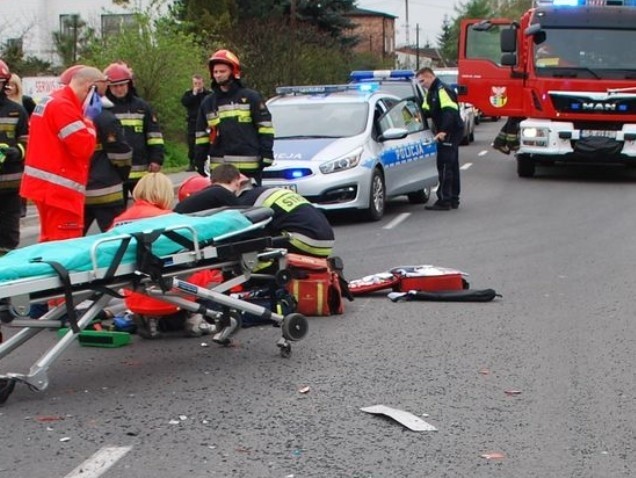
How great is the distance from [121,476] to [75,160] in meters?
3.51

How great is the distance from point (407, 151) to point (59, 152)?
809cm

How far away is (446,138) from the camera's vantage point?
1583 cm

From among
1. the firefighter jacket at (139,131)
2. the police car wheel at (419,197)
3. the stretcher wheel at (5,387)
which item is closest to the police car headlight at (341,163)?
the police car wheel at (419,197)

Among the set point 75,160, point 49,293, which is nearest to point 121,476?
point 49,293

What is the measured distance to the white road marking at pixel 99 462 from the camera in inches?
203

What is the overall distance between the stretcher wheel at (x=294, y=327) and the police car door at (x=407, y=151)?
754 cm

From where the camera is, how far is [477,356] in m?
7.43

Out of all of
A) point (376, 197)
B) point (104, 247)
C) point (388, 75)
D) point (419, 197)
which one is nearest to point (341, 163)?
point (376, 197)

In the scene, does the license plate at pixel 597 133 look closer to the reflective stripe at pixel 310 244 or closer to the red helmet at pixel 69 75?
the reflective stripe at pixel 310 244

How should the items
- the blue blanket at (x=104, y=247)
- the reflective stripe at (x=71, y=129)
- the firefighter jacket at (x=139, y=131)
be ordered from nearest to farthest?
the blue blanket at (x=104, y=247), the reflective stripe at (x=71, y=129), the firefighter jacket at (x=139, y=131)

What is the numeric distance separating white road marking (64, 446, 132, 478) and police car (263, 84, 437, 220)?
834 centimetres

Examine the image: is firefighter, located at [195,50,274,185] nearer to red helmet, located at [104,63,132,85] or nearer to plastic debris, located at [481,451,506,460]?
red helmet, located at [104,63,132,85]

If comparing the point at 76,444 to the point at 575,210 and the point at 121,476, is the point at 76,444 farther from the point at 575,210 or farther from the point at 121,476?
the point at 575,210

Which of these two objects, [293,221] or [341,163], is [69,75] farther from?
[341,163]
